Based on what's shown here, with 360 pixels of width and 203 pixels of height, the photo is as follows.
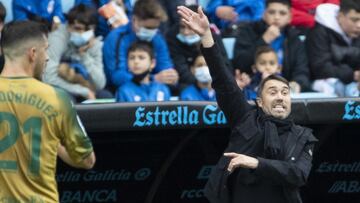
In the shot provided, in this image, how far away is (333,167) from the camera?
28.0ft

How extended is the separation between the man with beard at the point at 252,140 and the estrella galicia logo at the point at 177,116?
41.8 inches

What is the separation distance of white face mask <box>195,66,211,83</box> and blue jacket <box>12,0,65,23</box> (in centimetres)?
126

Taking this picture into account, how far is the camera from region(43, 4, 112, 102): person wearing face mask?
8312mm

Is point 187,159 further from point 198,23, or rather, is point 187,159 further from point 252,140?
point 198,23

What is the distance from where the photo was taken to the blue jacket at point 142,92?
8.15 meters

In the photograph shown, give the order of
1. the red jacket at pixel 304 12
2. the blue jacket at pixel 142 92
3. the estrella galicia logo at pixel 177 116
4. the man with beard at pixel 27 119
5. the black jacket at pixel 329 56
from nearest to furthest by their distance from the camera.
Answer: the man with beard at pixel 27 119
the estrella galicia logo at pixel 177 116
the blue jacket at pixel 142 92
the black jacket at pixel 329 56
the red jacket at pixel 304 12

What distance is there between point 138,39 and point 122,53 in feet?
0.73

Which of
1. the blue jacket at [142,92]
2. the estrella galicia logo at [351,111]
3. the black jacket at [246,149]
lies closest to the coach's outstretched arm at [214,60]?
the black jacket at [246,149]

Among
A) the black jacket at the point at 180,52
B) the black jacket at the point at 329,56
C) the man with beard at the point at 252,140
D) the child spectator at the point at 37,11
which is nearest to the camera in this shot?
the man with beard at the point at 252,140

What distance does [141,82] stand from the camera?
8.33 meters

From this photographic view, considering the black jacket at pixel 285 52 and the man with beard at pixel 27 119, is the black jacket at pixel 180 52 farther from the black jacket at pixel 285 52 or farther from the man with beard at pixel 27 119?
the man with beard at pixel 27 119

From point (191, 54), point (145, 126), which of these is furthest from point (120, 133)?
point (191, 54)

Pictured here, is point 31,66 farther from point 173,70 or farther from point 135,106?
point 173,70

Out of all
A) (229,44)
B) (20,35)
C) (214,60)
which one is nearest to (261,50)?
(229,44)
